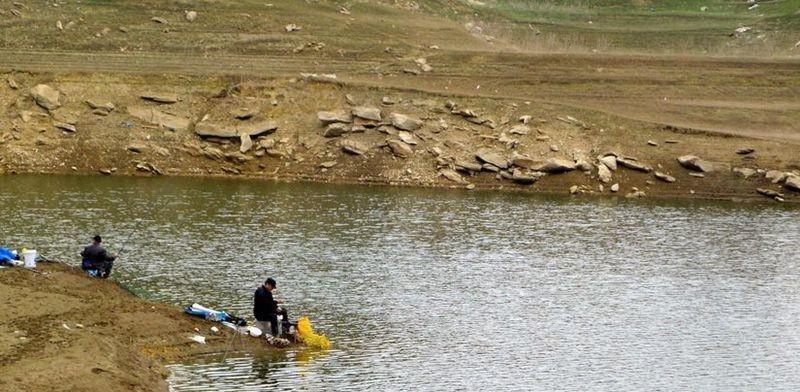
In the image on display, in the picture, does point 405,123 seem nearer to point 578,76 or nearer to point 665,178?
point 665,178

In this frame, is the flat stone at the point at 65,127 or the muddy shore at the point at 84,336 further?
the flat stone at the point at 65,127

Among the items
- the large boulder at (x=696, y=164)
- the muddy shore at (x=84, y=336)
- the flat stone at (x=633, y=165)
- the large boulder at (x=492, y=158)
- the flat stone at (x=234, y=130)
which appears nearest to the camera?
the muddy shore at (x=84, y=336)

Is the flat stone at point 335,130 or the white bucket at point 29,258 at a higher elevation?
the white bucket at point 29,258

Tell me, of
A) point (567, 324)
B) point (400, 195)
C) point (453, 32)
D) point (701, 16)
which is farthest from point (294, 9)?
point (567, 324)

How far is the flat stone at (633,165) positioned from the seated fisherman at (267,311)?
35111mm

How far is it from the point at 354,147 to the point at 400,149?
2406 millimetres

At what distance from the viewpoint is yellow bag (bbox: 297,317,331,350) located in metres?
34.9

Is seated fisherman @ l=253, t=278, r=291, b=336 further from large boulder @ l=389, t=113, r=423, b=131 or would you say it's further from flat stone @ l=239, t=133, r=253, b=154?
large boulder @ l=389, t=113, r=423, b=131

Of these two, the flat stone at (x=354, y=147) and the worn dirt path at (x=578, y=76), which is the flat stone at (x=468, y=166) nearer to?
the flat stone at (x=354, y=147)

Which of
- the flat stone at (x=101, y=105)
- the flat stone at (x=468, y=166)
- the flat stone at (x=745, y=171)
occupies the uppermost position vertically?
the flat stone at (x=745, y=171)

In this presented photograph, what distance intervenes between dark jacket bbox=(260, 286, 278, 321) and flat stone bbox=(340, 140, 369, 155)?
31.9 meters

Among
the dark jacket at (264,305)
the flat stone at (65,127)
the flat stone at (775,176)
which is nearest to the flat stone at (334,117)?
the flat stone at (65,127)

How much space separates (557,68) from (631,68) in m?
4.90

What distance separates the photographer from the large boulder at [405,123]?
67938mm
